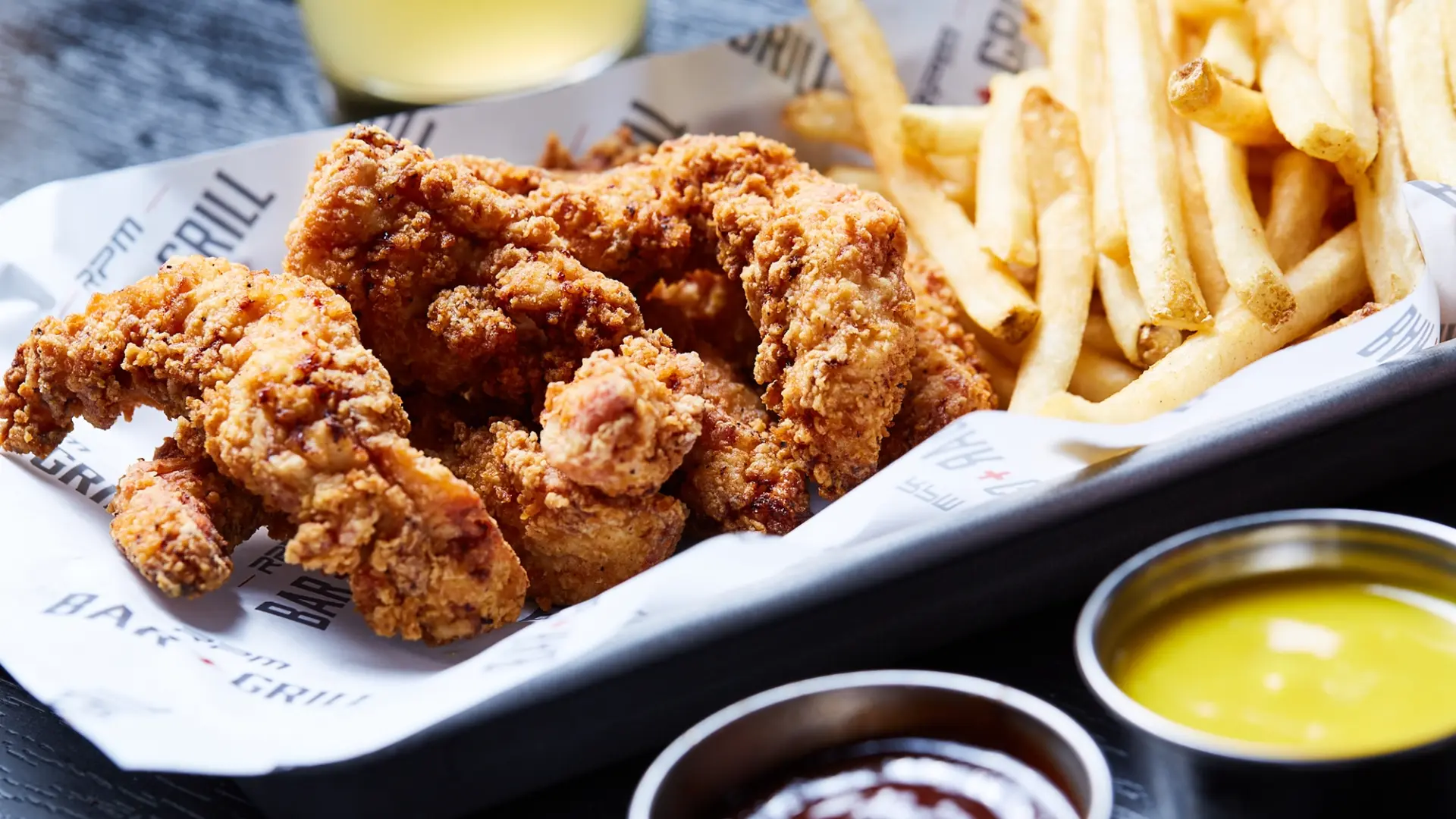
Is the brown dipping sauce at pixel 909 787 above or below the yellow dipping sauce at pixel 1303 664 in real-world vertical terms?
below

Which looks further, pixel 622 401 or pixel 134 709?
pixel 622 401

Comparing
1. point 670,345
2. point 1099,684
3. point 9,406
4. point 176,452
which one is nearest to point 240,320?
point 176,452

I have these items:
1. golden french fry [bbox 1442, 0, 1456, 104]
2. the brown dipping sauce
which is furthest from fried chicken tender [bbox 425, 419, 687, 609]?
golden french fry [bbox 1442, 0, 1456, 104]

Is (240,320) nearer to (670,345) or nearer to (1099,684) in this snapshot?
(670,345)

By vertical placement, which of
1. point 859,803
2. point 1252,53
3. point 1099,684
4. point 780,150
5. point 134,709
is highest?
point 1252,53

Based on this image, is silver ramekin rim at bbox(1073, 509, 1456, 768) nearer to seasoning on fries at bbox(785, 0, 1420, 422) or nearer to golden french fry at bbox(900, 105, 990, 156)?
seasoning on fries at bbox(785, 0, 1420, 422)

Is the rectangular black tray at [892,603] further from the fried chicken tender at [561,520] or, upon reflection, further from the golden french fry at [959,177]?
the golden french fry at [959,177]

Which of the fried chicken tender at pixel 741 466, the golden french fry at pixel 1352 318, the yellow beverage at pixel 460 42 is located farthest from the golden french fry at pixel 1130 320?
the yellow beverage at pixel 460 42
